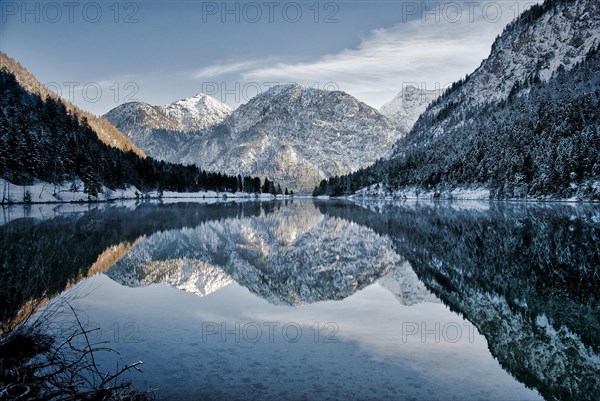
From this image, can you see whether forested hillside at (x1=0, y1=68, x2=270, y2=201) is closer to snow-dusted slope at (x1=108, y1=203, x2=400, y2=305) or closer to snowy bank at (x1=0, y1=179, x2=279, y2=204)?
snowy bank at (x1=0, y1=179, x2=279, y2=204)

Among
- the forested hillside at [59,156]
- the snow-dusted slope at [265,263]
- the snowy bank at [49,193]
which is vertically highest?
the forested hillside at [59,156]

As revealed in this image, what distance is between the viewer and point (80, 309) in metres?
14.8

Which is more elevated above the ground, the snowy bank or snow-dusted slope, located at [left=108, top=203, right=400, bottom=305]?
the snowy bank

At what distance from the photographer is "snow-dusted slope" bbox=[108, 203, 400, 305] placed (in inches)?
760

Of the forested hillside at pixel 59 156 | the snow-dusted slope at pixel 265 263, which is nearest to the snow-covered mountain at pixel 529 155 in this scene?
the snow-dusted slope at pixel 265 263

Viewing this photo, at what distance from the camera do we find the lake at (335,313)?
9.16 metres

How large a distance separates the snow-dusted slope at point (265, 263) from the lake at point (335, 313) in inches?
5.9

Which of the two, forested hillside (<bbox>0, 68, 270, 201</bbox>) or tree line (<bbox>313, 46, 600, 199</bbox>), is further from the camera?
tree line (<bbox>313, 46, 600, 199</bbox>)

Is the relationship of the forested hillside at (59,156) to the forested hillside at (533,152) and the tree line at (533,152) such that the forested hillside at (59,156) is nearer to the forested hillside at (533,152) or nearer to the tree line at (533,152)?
the forested hillside at (533,152)

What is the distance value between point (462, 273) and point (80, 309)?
648 inches

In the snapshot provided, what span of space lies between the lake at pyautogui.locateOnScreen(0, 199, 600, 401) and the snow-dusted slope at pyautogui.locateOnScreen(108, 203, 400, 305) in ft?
0.49

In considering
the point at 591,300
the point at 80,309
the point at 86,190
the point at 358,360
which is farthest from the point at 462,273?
the point at 86,190

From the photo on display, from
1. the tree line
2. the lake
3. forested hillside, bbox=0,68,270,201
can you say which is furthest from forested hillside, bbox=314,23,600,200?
forested hillside, bbox=0,68,270,201

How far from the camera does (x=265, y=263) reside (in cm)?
2569
